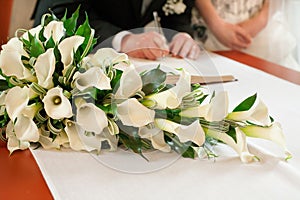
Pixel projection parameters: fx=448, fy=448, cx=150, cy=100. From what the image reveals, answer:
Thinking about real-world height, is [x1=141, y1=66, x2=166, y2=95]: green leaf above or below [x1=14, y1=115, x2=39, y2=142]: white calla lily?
above

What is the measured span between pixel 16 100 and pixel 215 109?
0.27 meters

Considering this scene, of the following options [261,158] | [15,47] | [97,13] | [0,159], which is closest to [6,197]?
[0,159]

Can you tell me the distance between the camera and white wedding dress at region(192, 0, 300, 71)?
177 cm

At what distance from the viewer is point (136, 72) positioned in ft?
1.96

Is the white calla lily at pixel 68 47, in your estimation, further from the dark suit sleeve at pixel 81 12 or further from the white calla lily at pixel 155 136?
the dark suit sleeve at pixel 81 12

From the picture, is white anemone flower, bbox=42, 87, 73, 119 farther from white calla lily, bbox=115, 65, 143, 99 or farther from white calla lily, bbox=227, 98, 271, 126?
white calla lily, bbox=227, 98, 271, 126

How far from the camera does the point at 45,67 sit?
1.99 ft

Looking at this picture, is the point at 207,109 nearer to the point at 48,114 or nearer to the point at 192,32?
the point at 48,114

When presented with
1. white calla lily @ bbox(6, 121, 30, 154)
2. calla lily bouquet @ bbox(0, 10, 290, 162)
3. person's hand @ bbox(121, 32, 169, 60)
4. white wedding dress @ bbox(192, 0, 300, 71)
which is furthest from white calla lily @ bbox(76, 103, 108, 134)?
white wedding dress @ bbox(192, 0, 300, 71)

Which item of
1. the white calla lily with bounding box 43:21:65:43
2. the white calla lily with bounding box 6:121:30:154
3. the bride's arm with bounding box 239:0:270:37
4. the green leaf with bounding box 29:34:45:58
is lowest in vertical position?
the bride's arm with bounding box 239:0:270:37

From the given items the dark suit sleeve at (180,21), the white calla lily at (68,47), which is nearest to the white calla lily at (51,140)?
the white calla lily at (68,47)

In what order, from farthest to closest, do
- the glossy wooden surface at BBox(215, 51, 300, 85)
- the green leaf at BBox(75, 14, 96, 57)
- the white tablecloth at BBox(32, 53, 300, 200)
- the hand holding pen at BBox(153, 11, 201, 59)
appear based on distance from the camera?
the hand holding pen at BBox(153, 11, 201, 59) < the glossy wooden surface at BBox(215, 51, 300, 85) < the green leaf at BBox(75, 14, 96, 57) < the white tablecloth at BBox(32, 53, 300, 200)

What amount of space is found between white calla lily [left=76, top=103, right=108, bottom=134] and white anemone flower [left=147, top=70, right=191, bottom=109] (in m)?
0.07

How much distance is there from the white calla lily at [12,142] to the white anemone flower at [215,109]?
0.83 ft
